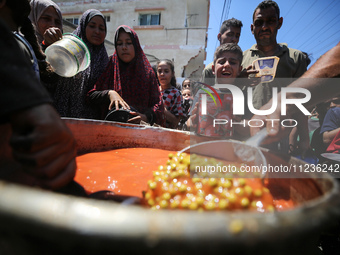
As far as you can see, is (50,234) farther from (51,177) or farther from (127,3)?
(127,3)

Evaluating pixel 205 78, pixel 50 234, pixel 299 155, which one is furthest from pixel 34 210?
pixel 299 155

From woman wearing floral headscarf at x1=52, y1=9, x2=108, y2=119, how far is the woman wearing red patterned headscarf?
12cm

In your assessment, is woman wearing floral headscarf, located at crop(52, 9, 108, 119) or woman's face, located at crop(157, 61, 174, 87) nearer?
woman wearing floral headscarf, located at crop(52, 9, 108, 119)

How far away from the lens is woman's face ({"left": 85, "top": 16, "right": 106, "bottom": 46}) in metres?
2.52

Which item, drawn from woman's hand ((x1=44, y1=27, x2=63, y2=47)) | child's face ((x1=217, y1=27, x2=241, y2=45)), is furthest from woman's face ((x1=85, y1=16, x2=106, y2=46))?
child's face ((x1=217, y1=27, x2=241, y2=45))

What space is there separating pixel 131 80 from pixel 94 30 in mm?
772

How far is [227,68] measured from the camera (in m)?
2.30

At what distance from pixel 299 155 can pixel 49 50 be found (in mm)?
4007

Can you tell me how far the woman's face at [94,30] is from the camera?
8.27 ft

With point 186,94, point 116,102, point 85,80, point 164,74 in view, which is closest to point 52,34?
point 85,80

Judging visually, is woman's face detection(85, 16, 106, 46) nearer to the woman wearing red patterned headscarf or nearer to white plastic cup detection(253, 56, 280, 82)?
the woman wearing red patterned headscarf

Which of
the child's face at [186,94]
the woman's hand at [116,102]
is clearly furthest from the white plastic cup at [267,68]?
the child's face at [186,94]

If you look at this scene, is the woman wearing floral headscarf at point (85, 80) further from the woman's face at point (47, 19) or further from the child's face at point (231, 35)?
the child's face at point (231, 35)

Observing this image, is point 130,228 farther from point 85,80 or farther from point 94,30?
point 94,30
